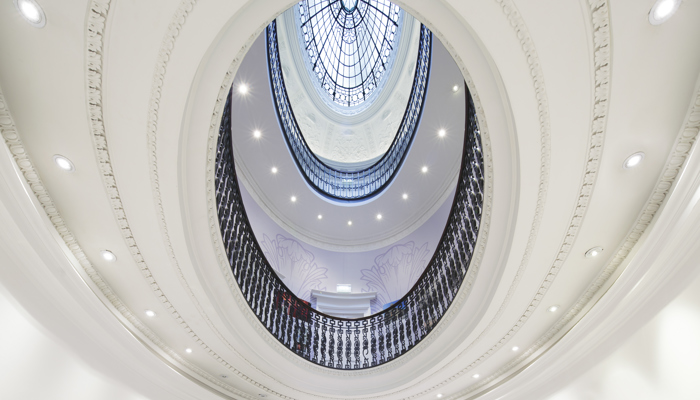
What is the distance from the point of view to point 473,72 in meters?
2.68

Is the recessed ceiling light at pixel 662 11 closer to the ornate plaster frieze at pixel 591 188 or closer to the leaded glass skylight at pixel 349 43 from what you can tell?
the ornate plaster frieze at pixel 591 188

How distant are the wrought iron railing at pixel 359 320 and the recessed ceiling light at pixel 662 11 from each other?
76.3 inches

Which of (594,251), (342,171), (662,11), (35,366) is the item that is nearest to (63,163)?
(35,366)

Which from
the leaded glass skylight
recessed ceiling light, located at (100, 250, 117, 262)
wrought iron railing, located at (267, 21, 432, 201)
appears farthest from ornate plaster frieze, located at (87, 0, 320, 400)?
the leaded glass skylight

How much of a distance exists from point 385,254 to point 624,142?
7.83m

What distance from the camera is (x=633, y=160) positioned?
8.46 feet

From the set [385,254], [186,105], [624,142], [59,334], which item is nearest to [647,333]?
[624,142]

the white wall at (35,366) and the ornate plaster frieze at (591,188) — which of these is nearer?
the ornate plaster frieze at (591,188)

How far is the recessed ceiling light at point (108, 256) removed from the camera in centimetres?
305

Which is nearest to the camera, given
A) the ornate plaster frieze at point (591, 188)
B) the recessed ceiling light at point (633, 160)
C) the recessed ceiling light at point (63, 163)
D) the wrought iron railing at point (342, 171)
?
the ornate plaster frieze at point (591, 188)

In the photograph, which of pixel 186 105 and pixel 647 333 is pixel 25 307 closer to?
pixel 186 105

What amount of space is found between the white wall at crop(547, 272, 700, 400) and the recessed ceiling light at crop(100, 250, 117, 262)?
5.03 meters

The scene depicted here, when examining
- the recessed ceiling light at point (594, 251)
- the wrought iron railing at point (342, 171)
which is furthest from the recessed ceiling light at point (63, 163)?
the wrought iron railing at point (342, 171)

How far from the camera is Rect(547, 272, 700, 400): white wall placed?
2.81 meters
